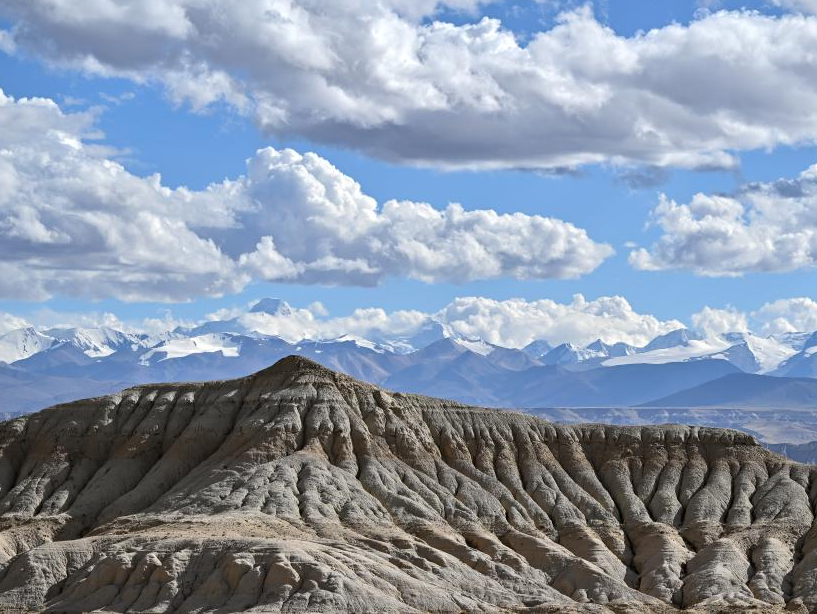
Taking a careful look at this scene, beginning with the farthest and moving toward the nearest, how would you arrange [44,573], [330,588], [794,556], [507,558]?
[794,556], [507,558], [44,573], [330,588]

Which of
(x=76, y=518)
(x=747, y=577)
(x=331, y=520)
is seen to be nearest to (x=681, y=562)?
(x=747, y=577)

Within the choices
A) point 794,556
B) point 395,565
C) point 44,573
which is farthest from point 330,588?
point 794,556

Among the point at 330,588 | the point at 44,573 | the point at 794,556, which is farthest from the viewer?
the point at 794,556

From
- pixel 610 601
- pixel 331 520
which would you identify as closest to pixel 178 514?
pixel 331 520

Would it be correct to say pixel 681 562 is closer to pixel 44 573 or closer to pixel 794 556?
pixel 794 556

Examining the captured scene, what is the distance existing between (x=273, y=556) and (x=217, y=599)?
7358mm

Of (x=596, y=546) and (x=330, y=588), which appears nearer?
(x=330, y=588)

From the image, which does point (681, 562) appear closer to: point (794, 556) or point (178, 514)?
point (794, 556)

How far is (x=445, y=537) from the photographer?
18038cm

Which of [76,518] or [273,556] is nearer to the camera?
[273,556]

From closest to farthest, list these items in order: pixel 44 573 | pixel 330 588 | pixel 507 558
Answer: pixel 330 588, pixel 44 573, pixel 507 558

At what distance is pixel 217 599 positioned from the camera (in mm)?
145125

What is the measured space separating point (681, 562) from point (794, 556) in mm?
14887

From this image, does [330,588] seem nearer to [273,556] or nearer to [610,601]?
[273,556]
